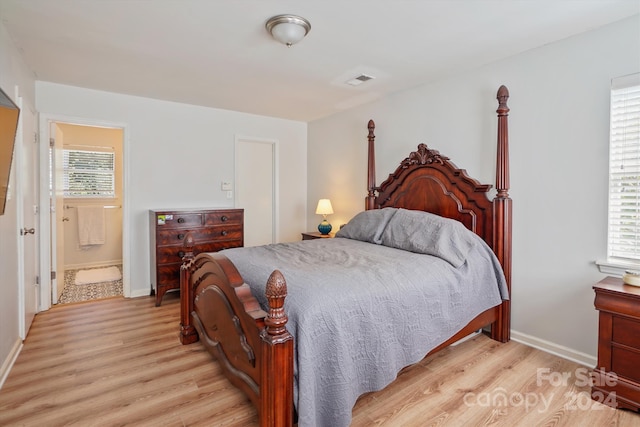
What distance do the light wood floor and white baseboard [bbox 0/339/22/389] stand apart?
0.10 ft

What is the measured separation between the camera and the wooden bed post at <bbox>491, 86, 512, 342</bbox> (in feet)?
8.75

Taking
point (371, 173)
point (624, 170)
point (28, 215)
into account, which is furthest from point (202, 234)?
point (624, 170)

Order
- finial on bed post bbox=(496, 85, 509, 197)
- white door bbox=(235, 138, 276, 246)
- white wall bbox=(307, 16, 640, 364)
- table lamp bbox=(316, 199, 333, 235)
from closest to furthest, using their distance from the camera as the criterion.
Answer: white wall bbox=(307, 16, 640, 364), finial on bed post bbox=(496, 85, 509, 197), table lamp bbox=(316, 199, 333, 235), white door bbox=(235, 138, 276, 246)

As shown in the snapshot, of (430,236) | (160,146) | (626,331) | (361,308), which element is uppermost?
(160,146)

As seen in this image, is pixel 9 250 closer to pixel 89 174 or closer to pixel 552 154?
pixel 89 174

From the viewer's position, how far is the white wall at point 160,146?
363 centimetres

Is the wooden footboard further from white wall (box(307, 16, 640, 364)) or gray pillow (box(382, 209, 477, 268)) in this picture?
white wall (box(307, 16, 640, 364))

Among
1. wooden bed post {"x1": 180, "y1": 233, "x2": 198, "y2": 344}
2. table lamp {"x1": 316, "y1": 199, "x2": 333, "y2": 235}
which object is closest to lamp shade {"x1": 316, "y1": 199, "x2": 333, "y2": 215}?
table lamp {"x1": 316, "y1": 199, "x2": 333, "y2": 235}

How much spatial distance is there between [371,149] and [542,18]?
1.98m

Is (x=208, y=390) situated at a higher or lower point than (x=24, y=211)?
lower

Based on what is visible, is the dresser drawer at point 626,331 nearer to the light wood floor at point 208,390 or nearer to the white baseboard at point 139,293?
the light wood floor at point 208,390

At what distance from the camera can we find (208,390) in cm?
203

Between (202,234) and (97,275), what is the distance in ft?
7.52

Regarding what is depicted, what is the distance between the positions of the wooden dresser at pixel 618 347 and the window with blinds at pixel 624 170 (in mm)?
372
